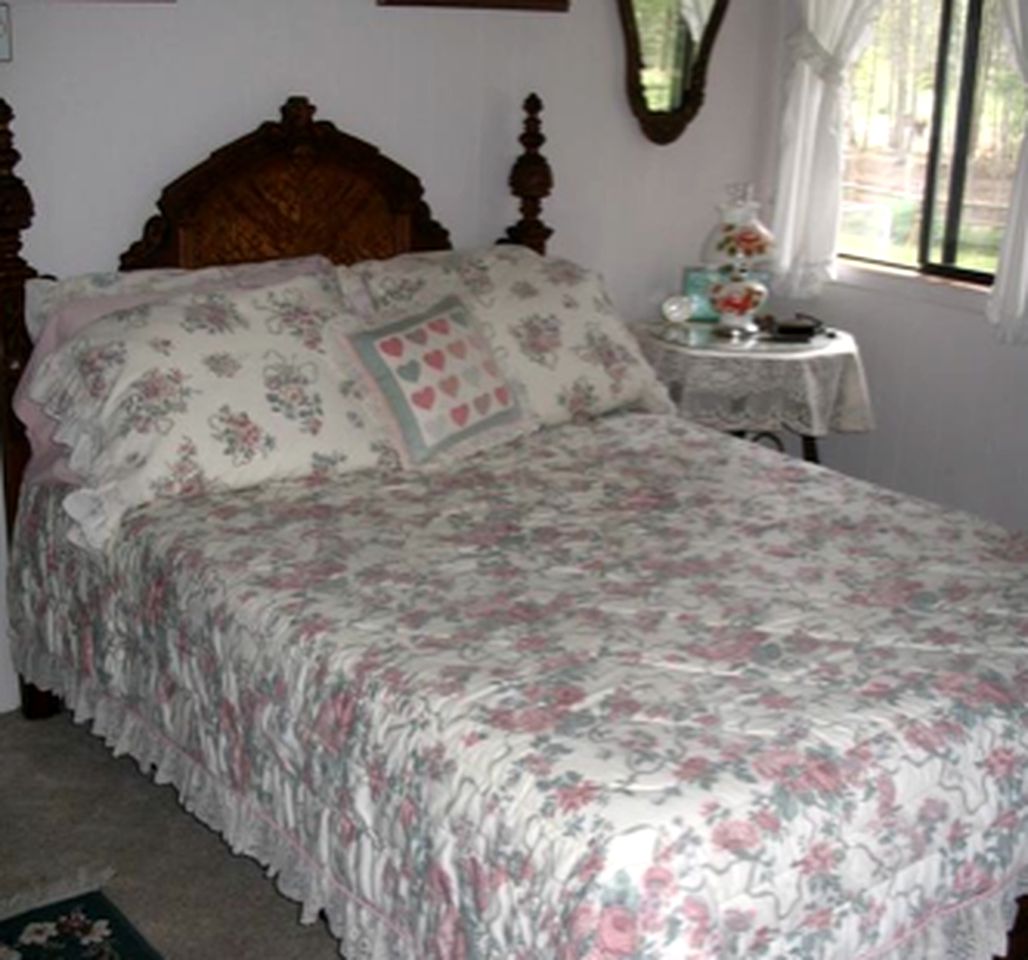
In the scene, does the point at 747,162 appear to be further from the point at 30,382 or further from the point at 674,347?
the point at 30,382

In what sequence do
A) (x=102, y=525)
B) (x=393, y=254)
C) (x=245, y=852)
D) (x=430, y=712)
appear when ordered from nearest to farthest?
(x=430, y=712)
(x=245, y=852)
(x=102, y=525)
(x=393, y=254)

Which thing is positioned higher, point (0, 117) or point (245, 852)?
point (0, 117)

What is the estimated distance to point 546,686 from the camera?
82.1 inches

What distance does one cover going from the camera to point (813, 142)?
4.20m

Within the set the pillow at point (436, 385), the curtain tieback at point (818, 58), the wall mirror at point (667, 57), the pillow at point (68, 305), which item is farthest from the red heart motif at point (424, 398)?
the curtain tieback at point (818, 58)

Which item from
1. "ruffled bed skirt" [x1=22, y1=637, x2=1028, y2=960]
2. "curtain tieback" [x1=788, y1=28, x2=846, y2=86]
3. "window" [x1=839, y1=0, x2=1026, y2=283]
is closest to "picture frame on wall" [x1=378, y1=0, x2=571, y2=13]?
"curtain tieback" [x1=788, y1=28, x2=846, y2=86]

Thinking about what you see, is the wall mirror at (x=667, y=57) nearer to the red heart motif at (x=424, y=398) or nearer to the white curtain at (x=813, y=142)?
the white curtain at (x=813, y=142)

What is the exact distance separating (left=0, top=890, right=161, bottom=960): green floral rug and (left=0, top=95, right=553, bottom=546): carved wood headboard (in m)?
0.89

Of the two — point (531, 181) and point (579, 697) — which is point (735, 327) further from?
point (579, 697)

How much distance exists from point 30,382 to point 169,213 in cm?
50

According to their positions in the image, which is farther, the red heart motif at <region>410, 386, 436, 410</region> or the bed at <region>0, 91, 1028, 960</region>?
the red heart motif at <region>410, 386, 436, 410</region>

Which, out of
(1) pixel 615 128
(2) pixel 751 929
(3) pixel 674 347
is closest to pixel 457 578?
(2) pixel 751 929

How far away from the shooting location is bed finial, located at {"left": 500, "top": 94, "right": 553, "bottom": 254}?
3.74 meters

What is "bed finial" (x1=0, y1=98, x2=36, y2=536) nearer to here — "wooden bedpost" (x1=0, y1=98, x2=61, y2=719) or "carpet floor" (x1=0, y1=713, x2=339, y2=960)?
"wooden bedpost" (x1=0, y1=98, x2=61, y2=719)
